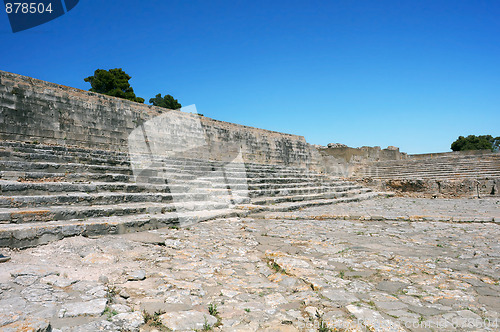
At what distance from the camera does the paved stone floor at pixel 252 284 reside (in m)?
1.93

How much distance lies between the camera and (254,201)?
7730 millimetres

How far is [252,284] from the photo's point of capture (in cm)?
269

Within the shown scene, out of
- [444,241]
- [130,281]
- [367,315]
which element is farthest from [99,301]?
[444,241]

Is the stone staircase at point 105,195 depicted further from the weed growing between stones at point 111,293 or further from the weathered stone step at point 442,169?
the weathered stone step at point 442,169

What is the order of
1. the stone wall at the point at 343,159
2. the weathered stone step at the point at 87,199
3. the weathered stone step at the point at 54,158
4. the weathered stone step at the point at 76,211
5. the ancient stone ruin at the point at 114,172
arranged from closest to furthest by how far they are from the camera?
the weathered stone step at the point at 76,211 → the weathered stone step at the point at 87,199 → the ancient stone ruin at the point at 114,172 → the weathered stone step at the point at 54,158 → the stone wall at the point at 343,159

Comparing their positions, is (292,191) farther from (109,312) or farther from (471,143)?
(471,143)

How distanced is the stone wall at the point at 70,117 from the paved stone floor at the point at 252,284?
19.4ft

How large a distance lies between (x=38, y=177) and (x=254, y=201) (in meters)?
4.69

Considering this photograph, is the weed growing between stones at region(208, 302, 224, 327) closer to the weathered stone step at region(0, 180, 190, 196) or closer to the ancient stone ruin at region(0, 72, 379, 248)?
the ancient stone ruin at region(0, 72, 379, 248)

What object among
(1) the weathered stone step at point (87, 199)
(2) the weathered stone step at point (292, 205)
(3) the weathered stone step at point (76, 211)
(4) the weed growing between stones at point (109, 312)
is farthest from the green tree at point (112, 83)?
(4) the weed growing between stones at point (109, 312)

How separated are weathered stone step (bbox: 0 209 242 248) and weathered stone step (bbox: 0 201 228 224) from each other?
16 centimetres

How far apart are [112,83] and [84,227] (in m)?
24.2

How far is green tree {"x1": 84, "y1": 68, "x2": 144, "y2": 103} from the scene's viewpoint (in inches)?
956

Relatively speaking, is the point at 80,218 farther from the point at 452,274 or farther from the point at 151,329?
the point at 452,274
